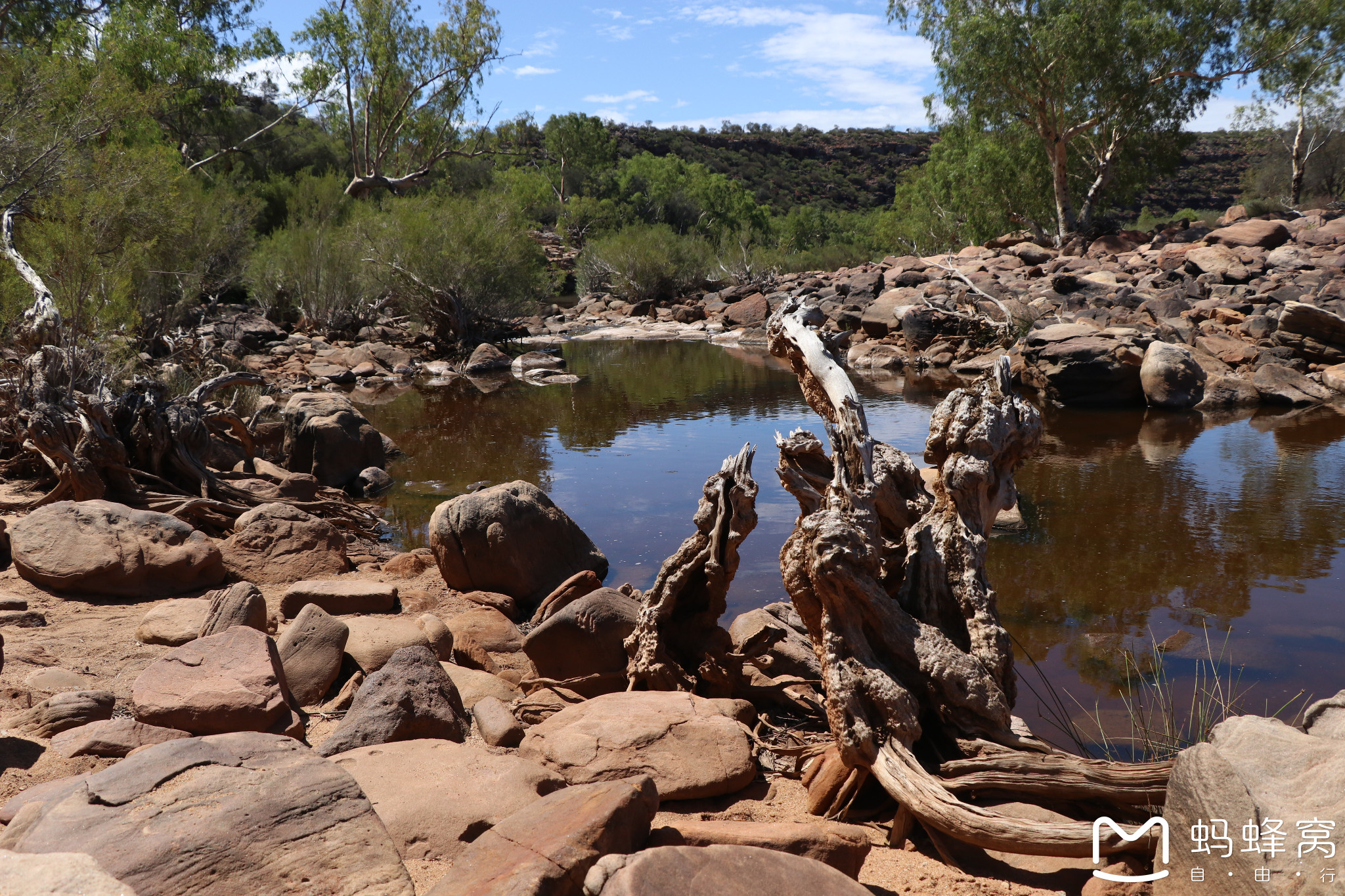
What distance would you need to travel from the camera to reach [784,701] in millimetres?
4527

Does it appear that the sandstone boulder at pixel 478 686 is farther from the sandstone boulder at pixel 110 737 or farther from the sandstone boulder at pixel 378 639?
the sandstone boulder at pixel 110 737

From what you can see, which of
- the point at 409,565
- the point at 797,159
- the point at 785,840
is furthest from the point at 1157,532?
the point at 797,159

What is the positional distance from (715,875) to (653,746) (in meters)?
1.36

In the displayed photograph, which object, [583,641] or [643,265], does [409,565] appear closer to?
[583,641]

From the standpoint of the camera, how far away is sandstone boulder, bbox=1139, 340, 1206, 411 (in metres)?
14.1

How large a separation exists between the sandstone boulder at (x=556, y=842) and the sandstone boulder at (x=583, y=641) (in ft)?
7.21

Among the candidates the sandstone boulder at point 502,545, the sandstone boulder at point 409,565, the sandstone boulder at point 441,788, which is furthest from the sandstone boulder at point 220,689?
the sandstone boulder at point 409,565

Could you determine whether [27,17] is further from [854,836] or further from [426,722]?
[854,836]

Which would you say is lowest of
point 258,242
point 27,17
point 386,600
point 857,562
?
point 386,600

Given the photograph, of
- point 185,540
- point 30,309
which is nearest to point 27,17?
point 30,309

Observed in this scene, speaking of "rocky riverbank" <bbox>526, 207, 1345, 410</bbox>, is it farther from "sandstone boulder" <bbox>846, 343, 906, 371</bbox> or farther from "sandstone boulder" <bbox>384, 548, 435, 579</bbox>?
"sandstone boulder" <bbox>384, 548, 435, 579</bbox>

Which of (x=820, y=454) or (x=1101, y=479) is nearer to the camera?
(x=820, y=454)

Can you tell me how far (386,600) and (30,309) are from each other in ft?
20.8

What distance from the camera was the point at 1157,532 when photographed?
321 inches
